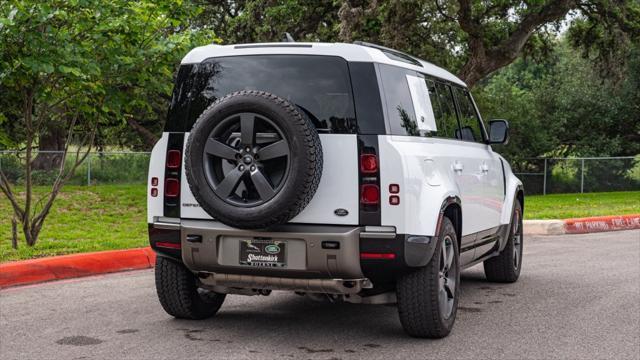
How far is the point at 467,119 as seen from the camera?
25.0ft

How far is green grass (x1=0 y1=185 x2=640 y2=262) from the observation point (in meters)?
10.3

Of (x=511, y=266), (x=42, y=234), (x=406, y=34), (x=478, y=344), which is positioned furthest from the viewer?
(x=406, y=34)

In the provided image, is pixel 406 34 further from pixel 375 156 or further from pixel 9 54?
pixel 375 156

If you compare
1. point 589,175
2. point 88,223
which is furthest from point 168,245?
point 589,175

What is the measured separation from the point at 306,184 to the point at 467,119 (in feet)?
9.27

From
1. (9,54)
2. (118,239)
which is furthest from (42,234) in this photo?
(9,54)

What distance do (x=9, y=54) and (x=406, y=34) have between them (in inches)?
545

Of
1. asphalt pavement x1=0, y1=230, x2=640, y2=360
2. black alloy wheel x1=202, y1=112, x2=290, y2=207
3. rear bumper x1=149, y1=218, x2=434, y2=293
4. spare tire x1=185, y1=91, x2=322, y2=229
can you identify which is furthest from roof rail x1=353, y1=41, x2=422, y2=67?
asphalt pavement x1=0, y1=230, x2=640, y2=360

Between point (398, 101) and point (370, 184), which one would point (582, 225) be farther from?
point (370, 184)

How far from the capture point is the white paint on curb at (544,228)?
14383 millimetres

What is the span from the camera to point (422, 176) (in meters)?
5.66

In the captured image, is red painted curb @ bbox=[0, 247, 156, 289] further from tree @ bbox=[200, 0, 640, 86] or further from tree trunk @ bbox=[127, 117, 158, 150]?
tree trunk @ bbox=[127, 117, 158, 150]

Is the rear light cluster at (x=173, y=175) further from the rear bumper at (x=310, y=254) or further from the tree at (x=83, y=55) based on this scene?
the tree at (x=83, y=55)

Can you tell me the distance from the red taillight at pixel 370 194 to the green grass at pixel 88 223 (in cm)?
509
